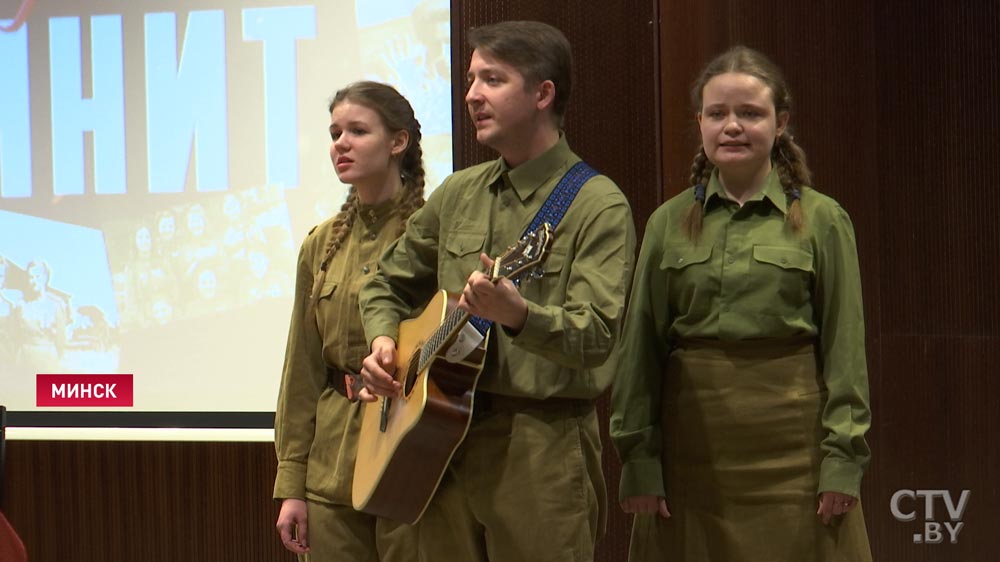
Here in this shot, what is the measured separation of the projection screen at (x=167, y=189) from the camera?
378 centimetres

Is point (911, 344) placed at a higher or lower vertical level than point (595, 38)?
lower

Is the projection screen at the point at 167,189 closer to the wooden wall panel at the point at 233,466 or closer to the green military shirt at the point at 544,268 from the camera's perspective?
the wooden wall panel at the point at 233,466

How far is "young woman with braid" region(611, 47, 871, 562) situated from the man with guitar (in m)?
0.24

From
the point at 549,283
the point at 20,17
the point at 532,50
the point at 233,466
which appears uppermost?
the point at 20,17

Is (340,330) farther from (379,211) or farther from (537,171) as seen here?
(537,171)

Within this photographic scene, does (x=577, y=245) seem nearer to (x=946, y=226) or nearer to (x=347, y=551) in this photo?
(x=347, y=551)

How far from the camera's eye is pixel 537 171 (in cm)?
215

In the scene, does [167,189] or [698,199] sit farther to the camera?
→ [167,189]

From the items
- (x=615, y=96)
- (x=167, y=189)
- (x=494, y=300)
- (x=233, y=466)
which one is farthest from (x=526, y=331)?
(x=167, y=189)

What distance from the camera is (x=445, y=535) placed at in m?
2.10

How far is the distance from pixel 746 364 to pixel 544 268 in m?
0.49

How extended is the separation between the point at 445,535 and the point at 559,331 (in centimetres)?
Answer: 51

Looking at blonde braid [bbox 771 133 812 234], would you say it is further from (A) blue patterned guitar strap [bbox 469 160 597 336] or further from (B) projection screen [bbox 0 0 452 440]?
(B) projection screen [bbox 0 0 452 440]

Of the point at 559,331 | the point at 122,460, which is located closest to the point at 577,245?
the point at 559,331
